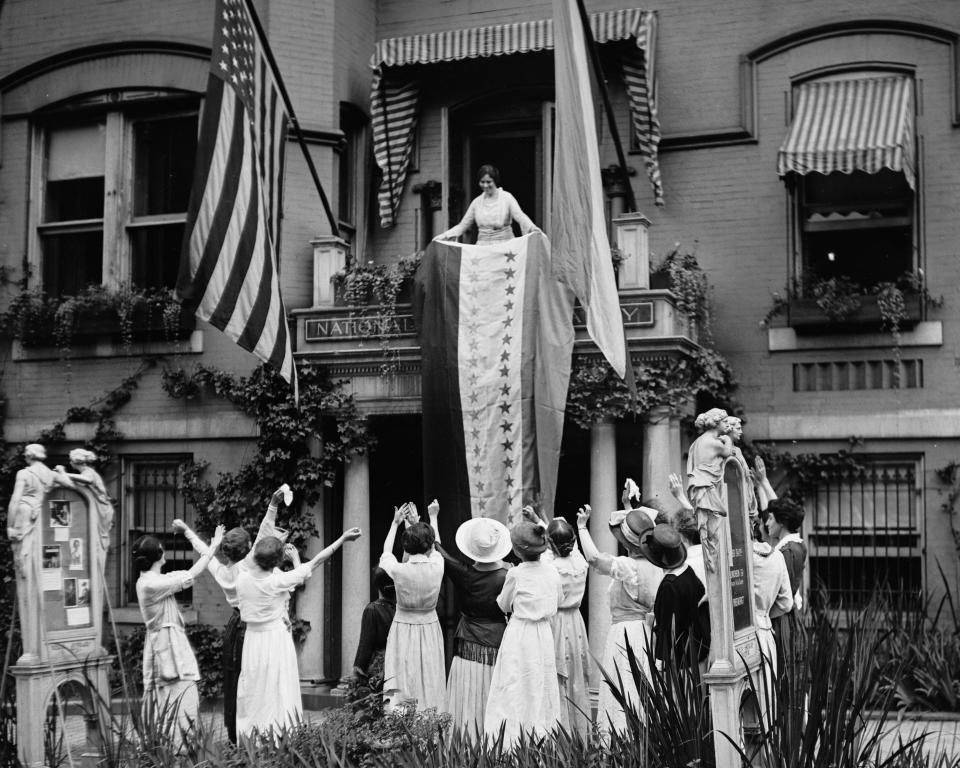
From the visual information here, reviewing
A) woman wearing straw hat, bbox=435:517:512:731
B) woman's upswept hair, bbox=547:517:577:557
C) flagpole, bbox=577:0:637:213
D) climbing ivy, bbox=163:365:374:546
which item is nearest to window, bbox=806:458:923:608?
flagpole, bbox=577:0:637:213

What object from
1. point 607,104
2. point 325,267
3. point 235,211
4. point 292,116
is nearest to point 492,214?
point 607,104

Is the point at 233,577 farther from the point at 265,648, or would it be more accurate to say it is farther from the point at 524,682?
the point at 524,682

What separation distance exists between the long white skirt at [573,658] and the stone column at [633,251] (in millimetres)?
4122

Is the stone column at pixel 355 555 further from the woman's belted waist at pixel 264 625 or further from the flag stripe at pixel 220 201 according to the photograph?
the woman's belted waist at pixel 264 625

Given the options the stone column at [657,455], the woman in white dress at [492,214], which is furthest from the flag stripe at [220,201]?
the stone column at [657,455]

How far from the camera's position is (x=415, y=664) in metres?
10.0

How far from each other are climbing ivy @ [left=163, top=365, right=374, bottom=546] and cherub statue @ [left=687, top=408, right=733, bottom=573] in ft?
23.4

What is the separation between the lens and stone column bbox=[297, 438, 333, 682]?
13.8 m

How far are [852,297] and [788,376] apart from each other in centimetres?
107

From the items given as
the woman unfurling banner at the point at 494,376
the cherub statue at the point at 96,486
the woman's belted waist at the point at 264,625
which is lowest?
the woman's belted waist at the point at 264,625

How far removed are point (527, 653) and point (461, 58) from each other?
7.98 metres

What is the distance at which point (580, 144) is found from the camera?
1191 centimetres

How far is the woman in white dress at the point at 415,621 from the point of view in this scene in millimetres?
9812

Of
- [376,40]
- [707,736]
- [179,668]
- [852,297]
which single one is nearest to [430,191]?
[376,40]
